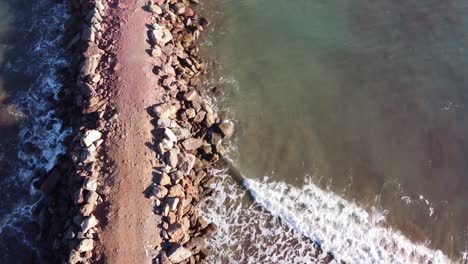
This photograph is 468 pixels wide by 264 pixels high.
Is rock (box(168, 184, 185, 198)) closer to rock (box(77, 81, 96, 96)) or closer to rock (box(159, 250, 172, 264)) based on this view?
rock (box(159, 250, 172, 264))

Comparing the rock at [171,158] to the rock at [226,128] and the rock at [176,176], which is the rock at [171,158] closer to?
the rock at [176,176]

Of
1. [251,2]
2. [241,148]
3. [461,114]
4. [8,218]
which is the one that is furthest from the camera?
[251,2]

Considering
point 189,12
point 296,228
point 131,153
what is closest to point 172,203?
point 131,153

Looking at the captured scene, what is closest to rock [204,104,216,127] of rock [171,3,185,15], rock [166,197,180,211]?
rock [166,197,180,211]

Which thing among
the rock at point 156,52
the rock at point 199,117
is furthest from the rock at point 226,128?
the rock at point 156,52

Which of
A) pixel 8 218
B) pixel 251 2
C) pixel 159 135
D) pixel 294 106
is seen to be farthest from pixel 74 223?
pixel 251 2

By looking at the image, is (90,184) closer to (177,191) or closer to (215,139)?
(177,191)

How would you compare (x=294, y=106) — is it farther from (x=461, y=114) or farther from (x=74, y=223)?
(x=74, y=223)
